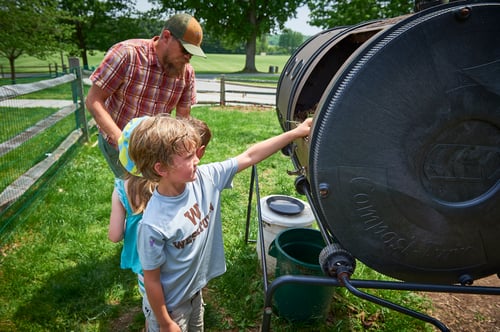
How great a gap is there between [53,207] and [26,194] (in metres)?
0.44

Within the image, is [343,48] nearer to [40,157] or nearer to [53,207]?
[53,207]

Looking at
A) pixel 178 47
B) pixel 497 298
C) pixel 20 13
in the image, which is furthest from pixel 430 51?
pixel 20 13

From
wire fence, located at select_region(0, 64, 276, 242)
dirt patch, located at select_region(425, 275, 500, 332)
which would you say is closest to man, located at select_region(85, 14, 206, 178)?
wire fence, located at select_region(0, 64, 276, 242)

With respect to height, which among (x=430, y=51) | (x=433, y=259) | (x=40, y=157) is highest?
(x=430, y=51)

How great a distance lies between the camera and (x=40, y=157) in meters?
4.44

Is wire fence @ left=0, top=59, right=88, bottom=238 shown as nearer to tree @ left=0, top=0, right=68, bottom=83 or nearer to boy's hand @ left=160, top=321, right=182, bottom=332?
boy's hand @ left=160, top=321, right=182, bottom=332

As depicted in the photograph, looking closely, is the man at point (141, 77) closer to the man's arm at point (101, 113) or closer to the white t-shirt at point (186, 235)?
the man's arm at point (101, 113)

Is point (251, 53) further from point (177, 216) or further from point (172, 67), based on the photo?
point (177, 216)

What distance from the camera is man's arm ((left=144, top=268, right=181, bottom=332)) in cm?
138

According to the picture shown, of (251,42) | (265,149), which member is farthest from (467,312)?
(251,42)

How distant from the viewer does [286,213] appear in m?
2.53

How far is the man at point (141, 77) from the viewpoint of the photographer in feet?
7.12

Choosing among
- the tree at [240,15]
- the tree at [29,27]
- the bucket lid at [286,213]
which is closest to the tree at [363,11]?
the tree at [240,15]

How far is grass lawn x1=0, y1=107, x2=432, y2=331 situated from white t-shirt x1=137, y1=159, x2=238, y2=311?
33.3 inches
